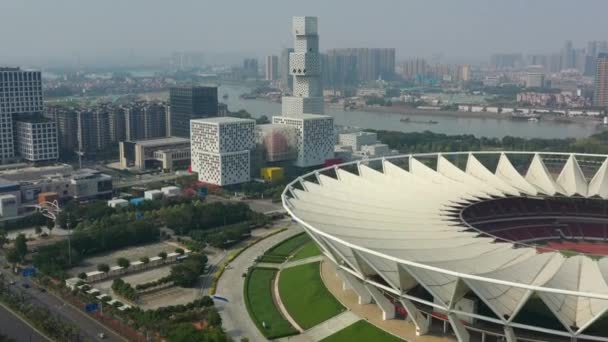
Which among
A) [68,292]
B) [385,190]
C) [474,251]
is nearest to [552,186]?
[385,190]

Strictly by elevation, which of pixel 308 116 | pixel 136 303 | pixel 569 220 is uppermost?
pixel 308 116

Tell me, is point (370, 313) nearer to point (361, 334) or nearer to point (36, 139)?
point (361, 334)

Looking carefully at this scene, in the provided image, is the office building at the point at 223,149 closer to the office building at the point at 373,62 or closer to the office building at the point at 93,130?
the office building at the point at 93,130

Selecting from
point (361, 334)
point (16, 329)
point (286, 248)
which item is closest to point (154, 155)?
point (286, 248)

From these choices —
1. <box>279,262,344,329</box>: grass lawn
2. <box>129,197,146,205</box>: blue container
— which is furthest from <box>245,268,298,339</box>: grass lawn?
<box>129,197,146,205</box>: blue container

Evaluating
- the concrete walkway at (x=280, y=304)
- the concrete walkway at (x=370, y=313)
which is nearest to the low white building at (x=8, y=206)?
the concrete walkway at (x=280, y=304)

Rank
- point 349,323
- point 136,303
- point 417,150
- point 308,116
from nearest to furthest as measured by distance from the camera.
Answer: point 349,323, point 136,303, point 308,116, point 417,150

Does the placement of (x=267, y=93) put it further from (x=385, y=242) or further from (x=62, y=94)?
(x=385, y=242)
